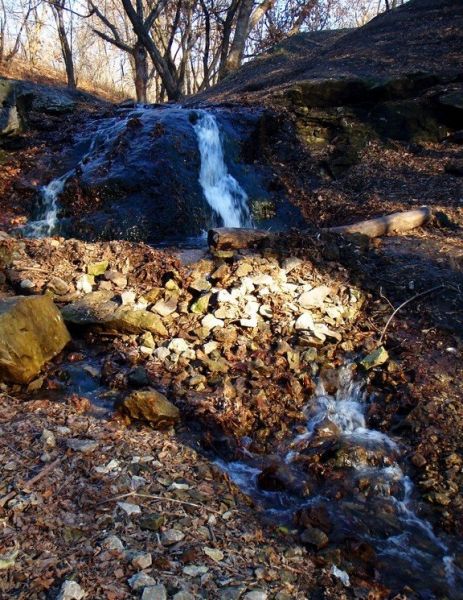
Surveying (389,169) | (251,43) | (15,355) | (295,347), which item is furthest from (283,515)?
(251,43)

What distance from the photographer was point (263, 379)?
4.38 m

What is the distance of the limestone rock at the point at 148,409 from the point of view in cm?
381

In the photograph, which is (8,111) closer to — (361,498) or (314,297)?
(314,297)

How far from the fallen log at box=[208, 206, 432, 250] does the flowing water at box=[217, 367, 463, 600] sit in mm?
2410

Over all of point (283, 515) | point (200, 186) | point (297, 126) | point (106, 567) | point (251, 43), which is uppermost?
point (251, 43)

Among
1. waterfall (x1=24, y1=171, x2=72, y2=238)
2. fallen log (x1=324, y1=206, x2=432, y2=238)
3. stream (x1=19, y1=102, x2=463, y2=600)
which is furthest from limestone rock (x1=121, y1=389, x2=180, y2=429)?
waterfall (x1=24, y1=171, x2=72, y2=238)

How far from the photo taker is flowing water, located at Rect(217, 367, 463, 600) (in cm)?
292

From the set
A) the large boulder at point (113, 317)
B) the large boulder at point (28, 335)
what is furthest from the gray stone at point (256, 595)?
the large boulder at point (113, 317)

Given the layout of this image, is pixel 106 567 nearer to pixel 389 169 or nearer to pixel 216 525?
pixel 216 525

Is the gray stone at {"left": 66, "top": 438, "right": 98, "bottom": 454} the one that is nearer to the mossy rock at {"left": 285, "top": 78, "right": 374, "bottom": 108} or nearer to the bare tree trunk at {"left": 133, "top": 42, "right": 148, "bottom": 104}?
the mossy rock at {"left": 285, "top": 78, "right": 374, "bottom": 108}

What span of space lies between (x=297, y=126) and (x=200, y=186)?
341 cm

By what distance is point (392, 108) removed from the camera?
35.0ft

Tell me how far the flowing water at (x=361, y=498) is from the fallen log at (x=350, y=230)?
7.91ft

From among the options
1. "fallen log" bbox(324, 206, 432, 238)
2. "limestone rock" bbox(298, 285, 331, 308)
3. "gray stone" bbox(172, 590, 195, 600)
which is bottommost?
"gray stone" bbox(172, 590, 195, 600)
